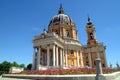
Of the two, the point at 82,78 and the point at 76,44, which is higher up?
the point at 76,44

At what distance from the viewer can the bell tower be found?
52.5 metres

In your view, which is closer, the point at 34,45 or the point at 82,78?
the point at 82,78

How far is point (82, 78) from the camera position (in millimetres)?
10742

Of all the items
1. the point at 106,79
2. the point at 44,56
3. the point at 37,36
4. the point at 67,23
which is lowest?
the point at 106,79

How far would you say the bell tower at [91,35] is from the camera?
5253 cm

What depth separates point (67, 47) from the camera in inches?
1869

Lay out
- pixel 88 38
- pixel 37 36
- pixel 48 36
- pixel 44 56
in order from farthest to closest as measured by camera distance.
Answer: pixel 88 38 → pixel 44 56 → pixel 37 36 → pixel 48 36

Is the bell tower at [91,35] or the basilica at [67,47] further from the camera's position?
the bell tower at [91,35]

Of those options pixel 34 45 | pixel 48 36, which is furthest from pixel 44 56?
pixel 48 36

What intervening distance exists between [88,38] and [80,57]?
9554 millimetres

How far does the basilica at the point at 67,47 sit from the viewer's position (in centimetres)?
4125

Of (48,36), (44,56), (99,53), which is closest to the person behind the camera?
(48,36)

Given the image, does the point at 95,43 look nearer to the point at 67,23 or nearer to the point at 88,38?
the point at 88,38

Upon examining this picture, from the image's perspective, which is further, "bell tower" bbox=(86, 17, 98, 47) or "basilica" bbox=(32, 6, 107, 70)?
"bell tower" bbox=(86, 17, 98, 47)
